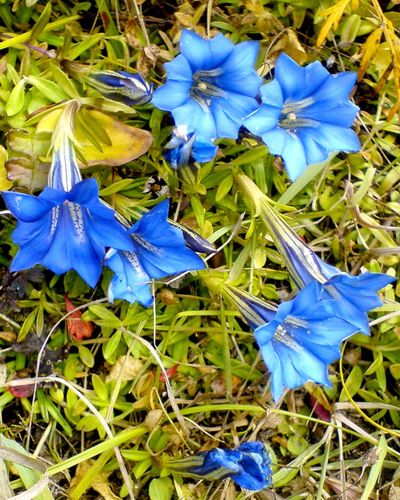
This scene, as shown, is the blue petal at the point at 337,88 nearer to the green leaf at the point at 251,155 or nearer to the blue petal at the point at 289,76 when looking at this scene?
the blue petal at the point at 289,76

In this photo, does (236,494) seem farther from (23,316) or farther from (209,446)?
(23,316)

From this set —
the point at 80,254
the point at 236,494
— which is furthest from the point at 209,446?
the point at 80,254

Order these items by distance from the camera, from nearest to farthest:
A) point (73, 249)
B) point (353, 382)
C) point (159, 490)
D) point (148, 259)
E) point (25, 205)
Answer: point (25, 205)
point (73, 249)
point (148, 259)
point (159, 490)
point (353, 382)

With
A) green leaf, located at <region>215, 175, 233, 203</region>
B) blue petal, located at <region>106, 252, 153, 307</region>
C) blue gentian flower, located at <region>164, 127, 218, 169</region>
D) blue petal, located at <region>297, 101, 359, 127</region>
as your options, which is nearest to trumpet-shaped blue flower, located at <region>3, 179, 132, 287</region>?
blue petal, located at <region>106, 252, 153, 307</region>

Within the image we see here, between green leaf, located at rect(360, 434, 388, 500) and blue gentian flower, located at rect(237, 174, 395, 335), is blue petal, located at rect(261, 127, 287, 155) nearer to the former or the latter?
blue gentian flower, located at rect(237, 174, 395, 335)

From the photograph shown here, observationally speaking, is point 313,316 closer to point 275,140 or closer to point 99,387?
point 275,140

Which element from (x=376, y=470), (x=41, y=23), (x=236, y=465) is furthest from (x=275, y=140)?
(x=376, y=470)

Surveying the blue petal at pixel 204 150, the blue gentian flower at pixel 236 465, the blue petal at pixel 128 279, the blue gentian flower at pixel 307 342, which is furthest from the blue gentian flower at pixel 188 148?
the blue gentian flower at pixel 236 465
